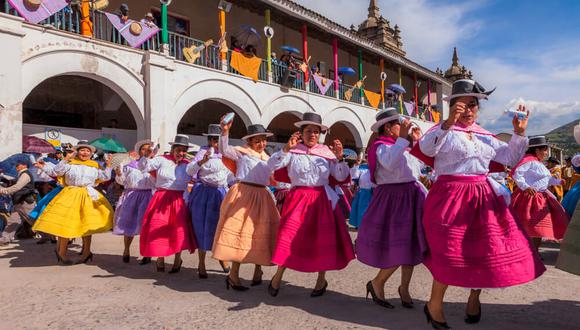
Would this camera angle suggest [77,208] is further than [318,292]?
Yes

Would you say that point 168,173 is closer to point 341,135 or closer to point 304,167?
point 304,167

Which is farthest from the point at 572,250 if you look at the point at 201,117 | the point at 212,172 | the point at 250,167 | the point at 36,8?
the point at 201,117

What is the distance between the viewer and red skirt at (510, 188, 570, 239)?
552 centimetres

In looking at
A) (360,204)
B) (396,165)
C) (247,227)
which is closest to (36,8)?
(247,227)

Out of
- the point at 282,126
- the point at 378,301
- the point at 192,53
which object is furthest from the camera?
the point at 282,126

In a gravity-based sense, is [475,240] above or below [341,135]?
below

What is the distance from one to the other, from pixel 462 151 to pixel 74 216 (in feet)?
15.7

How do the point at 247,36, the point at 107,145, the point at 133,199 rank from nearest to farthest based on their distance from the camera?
the point at 133,199, the point at 107,145, the point at 247,36

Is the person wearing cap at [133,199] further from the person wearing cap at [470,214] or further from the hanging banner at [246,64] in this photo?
the hanging banner at [246,64]

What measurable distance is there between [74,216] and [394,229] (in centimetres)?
418

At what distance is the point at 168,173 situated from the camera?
16.5 feet

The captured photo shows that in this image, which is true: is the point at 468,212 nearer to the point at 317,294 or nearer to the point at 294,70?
the point at 317,294

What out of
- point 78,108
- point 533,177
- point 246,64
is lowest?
point 533,177

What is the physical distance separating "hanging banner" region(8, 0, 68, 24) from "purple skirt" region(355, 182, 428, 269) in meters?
8.15
